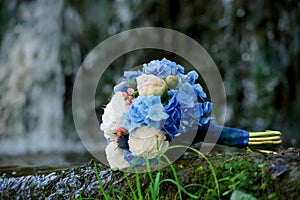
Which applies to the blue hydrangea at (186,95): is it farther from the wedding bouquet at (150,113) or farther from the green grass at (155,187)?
the green grass at (155,187)

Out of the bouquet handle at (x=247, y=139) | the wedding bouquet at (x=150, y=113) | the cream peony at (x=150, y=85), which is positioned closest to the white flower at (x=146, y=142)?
the wedding bouquet at (x=150, y=113)

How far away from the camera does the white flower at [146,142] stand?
1826mm

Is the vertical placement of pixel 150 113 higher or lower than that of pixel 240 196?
higher

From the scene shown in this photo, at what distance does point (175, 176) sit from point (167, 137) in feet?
0.66

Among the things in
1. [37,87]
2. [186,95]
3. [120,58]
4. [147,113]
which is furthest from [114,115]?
[37,87]

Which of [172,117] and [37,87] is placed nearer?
[172,117]

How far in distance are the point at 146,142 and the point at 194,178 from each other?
0.20 meters

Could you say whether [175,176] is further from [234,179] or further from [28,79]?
[28,79]

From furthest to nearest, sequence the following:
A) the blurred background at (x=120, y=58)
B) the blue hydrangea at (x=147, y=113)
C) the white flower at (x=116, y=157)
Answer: the blurred background at (x=120, y=58) < the white flower at (x=116, y=157) < the blue hydrangea at (x=147, y=113)

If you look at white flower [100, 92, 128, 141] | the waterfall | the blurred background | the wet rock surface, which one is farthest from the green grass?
the waterfall

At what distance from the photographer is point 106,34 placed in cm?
641

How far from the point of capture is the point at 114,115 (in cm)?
189

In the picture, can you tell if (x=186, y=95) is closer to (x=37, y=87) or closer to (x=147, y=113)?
(x=147, y=113)

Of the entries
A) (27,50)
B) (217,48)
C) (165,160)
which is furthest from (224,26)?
(165,160)
